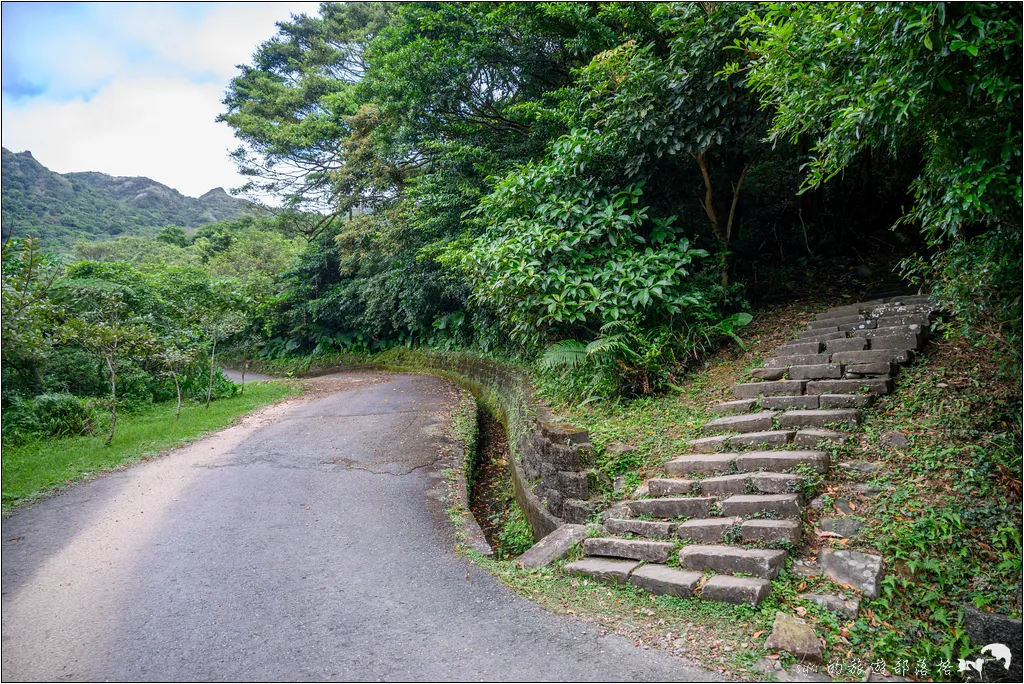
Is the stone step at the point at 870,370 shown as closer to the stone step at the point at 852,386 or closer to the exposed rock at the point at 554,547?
the stone step at the point at 852,386

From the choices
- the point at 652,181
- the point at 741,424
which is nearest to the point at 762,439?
the point at 741,424

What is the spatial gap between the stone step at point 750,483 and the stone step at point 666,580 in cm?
75

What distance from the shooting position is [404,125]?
10.6m

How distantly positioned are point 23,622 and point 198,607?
1095 mm

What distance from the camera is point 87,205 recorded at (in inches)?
1216

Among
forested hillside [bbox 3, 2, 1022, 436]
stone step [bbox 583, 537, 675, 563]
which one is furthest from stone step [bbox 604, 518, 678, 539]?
forested hillside [bbox 3, 2, 1022, 436]

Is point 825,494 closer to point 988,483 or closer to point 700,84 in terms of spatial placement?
point 988,483

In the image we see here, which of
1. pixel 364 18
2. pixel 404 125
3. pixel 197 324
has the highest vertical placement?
pixel 364 18

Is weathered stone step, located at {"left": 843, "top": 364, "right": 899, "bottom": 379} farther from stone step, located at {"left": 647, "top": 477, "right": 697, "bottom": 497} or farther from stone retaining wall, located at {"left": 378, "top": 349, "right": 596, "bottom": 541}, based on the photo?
stone retaining wall, located at {"left": 378, "top": 349, "right": 596, "bottom": 541}

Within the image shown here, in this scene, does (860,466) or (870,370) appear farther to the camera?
(870,370)

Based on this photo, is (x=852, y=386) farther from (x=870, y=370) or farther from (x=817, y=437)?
(x=817, y=437)

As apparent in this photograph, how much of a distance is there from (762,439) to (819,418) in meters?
0.48

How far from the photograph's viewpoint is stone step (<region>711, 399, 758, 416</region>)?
16.4 ft

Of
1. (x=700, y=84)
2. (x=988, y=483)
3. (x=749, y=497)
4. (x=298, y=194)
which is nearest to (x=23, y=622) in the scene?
(x=749, y=497)
